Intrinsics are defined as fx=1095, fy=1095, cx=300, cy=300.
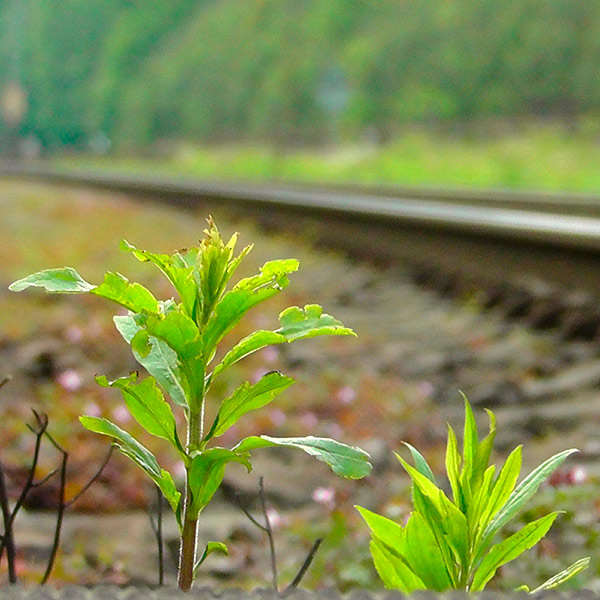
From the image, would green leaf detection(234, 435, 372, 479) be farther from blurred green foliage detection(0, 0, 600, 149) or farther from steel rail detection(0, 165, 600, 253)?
blurred green foliage detection(0, 0, 600, 149)

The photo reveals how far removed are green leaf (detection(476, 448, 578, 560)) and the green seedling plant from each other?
0.13m

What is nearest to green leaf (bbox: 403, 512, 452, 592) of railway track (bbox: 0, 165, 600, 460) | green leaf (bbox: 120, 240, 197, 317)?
green leaf (bbox: 120, 240, 197, 317)

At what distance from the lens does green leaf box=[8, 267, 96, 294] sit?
0.94m

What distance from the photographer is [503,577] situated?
2010mm

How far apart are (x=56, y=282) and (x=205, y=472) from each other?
0.23 m

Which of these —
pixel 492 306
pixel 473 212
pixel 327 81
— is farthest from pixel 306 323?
pixel 327 81

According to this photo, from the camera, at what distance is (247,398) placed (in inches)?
41.1

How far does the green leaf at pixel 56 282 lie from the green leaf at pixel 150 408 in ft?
0.33

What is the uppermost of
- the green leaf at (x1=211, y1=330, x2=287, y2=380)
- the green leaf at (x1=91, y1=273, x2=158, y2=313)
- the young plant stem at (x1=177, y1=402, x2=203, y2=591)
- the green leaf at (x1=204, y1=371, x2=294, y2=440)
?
the green leaf at (x1=91, y1=273, x2=158, y2=313)

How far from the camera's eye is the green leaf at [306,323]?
1010 millimetres

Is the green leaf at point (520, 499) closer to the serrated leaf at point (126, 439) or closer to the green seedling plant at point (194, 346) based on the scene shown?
the green seedling plant at point (194, 346)

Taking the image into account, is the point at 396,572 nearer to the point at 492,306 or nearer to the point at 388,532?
the point at 388,532

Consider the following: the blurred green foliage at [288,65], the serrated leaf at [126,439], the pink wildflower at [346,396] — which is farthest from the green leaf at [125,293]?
the blurred green foliage at [288,65]

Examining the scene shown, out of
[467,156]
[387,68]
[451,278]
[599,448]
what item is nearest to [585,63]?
[387,68]
